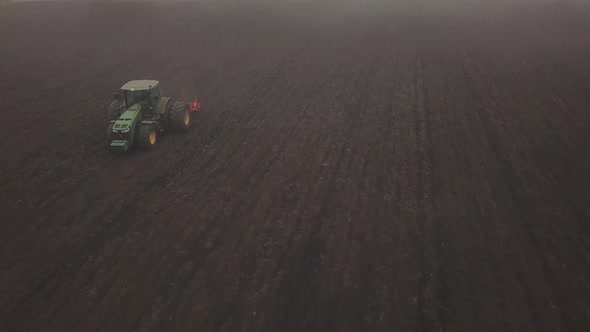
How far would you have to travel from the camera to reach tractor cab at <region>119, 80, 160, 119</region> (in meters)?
12.3

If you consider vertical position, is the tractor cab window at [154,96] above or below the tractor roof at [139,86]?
below

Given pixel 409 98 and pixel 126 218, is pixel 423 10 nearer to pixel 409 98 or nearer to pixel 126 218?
pixel 409 98

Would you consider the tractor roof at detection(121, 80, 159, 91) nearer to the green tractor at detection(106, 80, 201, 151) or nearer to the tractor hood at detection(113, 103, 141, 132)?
the green tractor at detection(106, 80, 201, 151)

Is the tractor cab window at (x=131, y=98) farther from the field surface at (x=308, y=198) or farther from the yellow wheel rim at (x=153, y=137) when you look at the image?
the field surface at (x=308, y=198)

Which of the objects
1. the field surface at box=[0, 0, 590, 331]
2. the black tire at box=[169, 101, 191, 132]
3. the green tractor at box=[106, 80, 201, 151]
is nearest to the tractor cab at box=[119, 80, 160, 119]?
the green tractor at box=[106, 80, 201, 151]

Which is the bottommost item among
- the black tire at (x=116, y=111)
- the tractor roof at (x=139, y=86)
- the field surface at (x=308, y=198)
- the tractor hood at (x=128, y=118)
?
the field surface at (x=308, y=198)

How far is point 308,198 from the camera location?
987 cm

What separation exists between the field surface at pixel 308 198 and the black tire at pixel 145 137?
36 cm

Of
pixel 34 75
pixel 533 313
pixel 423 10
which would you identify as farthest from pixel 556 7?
pixel 34 75

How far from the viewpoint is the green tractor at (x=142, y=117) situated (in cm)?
1162

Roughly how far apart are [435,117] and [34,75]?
18018 mm

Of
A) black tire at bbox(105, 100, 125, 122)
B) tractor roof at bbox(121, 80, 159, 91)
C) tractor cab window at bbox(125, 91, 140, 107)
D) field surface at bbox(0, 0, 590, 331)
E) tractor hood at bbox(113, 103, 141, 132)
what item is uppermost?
tractor roof at bbox(121, 80, 159, 91)

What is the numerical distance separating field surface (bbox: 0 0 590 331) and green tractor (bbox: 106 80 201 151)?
1.66 ft

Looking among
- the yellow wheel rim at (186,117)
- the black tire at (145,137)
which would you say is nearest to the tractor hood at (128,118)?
the black tire at (145,137)
